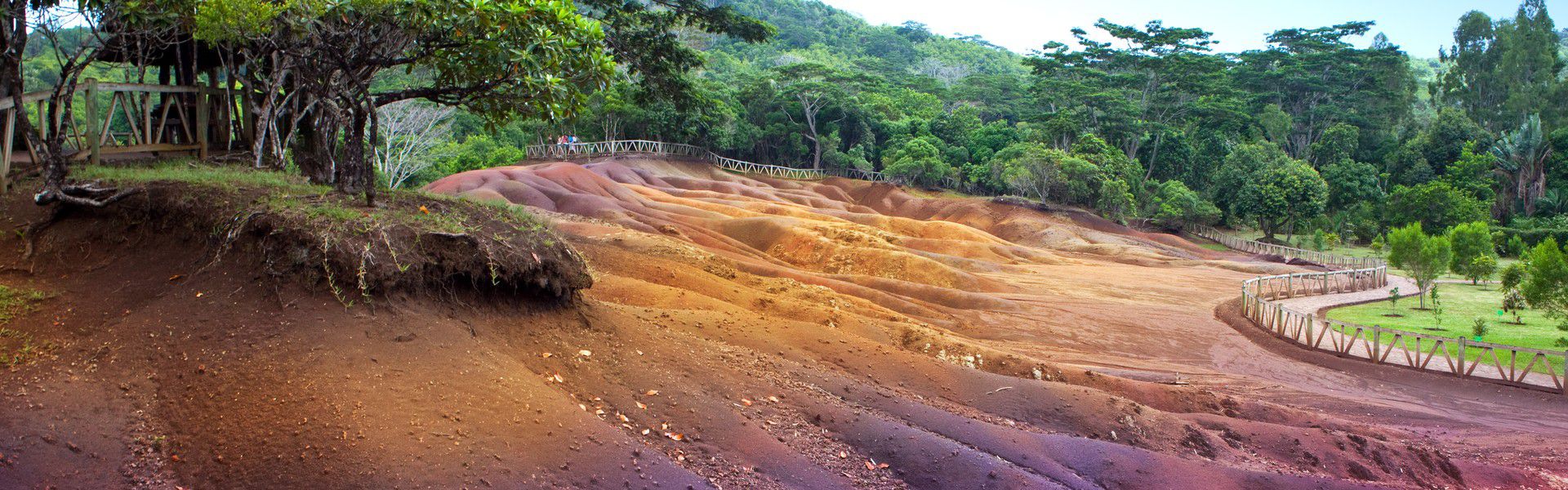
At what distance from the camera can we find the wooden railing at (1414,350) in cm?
1836

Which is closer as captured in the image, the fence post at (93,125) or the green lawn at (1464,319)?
the fence post at (93,125)

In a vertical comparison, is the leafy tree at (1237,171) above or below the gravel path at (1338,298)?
above

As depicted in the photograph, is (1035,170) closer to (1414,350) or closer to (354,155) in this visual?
(1414,350)

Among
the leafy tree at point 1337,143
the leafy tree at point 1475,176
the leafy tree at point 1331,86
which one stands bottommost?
the leafy tree at point 1475,176

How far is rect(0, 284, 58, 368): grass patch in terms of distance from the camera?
7.67 metres

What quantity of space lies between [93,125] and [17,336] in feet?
15.0

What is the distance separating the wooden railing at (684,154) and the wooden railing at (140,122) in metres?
36.3

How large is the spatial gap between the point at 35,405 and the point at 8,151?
4.85 m

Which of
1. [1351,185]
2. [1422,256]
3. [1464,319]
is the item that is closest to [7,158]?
[1464,319]

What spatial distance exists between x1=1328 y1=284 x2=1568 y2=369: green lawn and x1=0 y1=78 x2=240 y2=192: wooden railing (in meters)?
25.7

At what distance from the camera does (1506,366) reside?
1942cm

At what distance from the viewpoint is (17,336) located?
312 inches

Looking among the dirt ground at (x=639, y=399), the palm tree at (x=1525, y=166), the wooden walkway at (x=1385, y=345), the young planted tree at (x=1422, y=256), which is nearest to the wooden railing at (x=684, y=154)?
the wooden walkway at (x=1385, y=345)

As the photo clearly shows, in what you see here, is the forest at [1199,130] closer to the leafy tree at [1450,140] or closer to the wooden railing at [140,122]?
the leafy tree at [1450,140]
